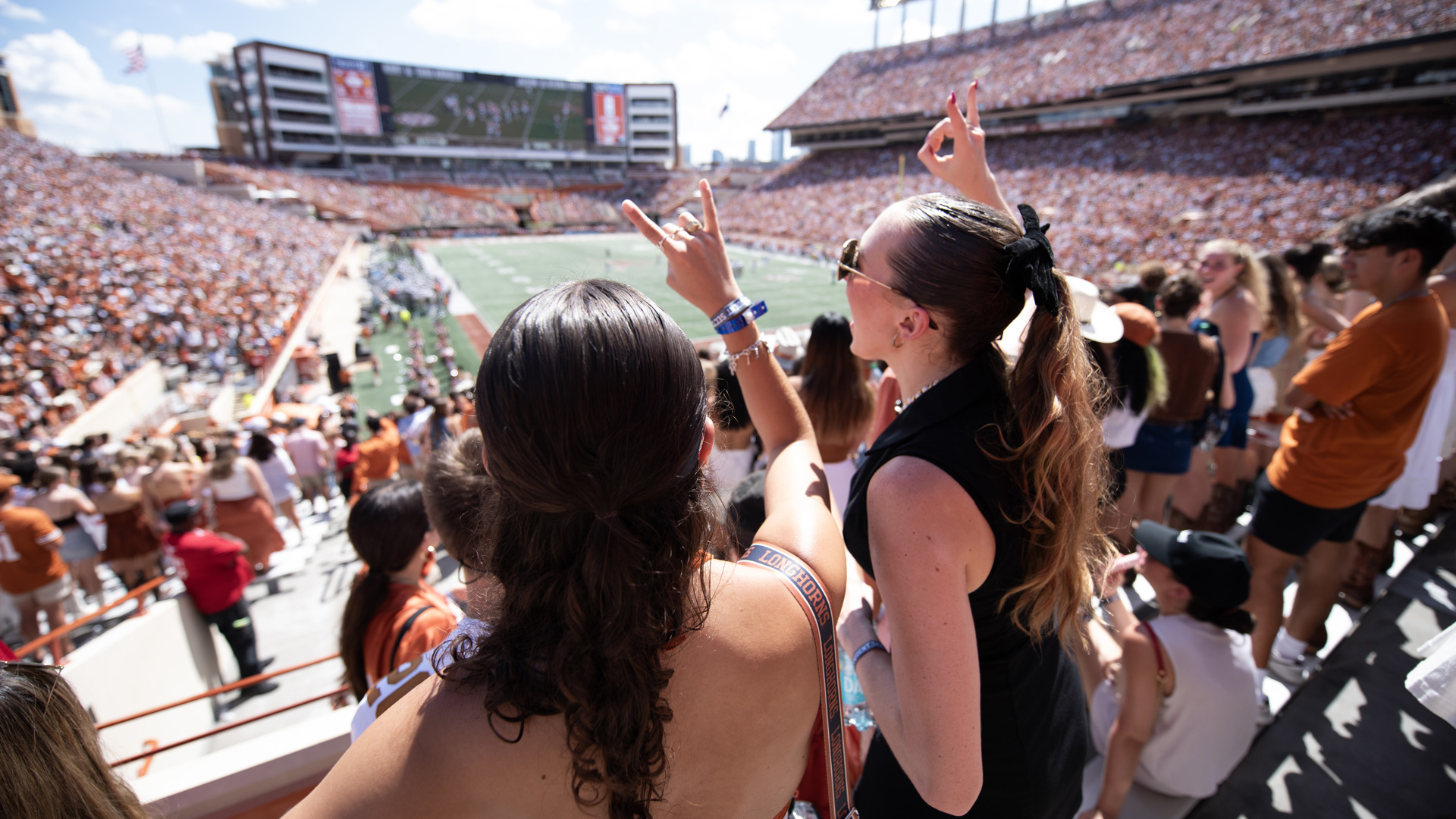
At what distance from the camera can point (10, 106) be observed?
4703 cm

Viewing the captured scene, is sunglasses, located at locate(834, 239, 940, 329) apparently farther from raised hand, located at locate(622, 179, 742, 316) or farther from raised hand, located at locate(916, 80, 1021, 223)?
raised hand, located at locate(916, 80, 1021, 223)

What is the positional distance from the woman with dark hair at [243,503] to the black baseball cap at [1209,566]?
247 inches

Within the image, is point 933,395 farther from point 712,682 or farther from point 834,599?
point 712,682

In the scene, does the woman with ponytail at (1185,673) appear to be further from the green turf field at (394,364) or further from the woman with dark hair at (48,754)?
the green turf field at (394,364)

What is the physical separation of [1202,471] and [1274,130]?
36.6m

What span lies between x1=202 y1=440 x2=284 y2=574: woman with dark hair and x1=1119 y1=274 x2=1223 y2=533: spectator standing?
6.48 meters

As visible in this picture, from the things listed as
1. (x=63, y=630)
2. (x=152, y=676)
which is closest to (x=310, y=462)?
(x=152, y=676)

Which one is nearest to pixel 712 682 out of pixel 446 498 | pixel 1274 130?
pixel 446 498

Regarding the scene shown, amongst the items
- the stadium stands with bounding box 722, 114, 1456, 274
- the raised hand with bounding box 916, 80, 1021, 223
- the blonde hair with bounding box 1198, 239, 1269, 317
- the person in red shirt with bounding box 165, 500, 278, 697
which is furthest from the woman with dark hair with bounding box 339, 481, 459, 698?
the stadium stands with bounding box 722, 114, 1456, 274

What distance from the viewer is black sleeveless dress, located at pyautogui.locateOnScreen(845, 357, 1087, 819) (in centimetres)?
113

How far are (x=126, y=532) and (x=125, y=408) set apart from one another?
29.8ft

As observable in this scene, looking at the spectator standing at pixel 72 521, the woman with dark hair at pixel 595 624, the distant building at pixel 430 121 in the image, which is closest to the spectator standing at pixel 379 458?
the spectator standing at pixel 72 521

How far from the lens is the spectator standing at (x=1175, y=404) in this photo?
11.0 ft

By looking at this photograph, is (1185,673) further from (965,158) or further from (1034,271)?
(965,158)
